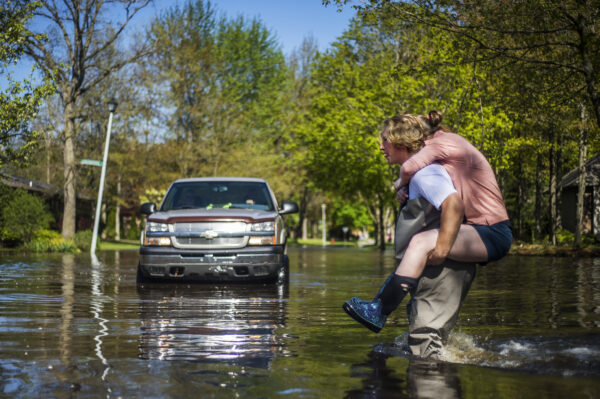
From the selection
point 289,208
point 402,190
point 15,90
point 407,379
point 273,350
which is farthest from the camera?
point 15,90

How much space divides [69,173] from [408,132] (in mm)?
35594

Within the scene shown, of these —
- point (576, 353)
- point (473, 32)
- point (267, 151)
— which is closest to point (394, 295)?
point (576, 353)

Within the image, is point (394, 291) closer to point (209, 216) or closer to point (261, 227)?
point (261, 227)

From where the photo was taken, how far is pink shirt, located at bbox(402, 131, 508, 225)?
5.99 metres

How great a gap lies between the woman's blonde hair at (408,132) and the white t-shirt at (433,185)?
226 mm

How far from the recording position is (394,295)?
6105 millimetres

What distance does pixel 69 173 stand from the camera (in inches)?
1565

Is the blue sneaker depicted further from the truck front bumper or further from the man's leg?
the truck front bumper

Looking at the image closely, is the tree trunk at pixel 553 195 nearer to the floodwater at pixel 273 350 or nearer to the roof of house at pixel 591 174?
the roof of house at pixel 591 174

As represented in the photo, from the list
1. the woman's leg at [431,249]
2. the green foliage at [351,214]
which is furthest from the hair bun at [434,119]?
the green foliage at [351,214]

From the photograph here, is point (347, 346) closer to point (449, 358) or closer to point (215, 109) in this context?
point (449, 358)

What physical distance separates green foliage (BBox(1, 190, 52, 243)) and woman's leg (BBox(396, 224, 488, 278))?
32.8m

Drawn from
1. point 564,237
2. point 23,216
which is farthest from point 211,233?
point 564,237

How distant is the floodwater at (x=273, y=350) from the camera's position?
193 inches
